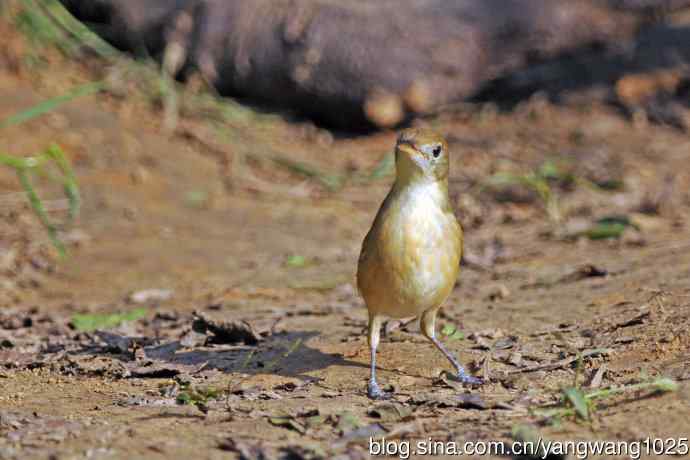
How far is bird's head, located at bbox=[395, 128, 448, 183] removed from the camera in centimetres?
420

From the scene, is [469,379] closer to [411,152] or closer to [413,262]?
[413,262]

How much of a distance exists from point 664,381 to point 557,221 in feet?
14.1

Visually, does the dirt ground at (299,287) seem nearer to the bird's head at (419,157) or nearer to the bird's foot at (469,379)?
the bird's foot at (469,379)

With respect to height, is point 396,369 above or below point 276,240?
above

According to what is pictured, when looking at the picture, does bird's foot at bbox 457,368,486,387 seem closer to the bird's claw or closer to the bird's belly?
the bird's claw

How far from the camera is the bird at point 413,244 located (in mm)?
4125

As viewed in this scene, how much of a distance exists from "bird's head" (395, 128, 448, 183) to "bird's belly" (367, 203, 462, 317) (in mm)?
151

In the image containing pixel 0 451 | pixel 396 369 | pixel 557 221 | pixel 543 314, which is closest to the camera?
pixel 0 451

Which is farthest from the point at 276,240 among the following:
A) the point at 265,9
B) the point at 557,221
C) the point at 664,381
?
the point at 664,381

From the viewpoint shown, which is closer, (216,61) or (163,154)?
(163,154)

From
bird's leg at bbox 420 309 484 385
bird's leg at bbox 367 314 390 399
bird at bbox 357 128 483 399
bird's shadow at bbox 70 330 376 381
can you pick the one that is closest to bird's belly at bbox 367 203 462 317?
bird at bbox 357 128 483 399

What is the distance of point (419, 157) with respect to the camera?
420cm

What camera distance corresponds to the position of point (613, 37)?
10961 mm

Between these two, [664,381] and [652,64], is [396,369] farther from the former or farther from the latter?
[652,64]
